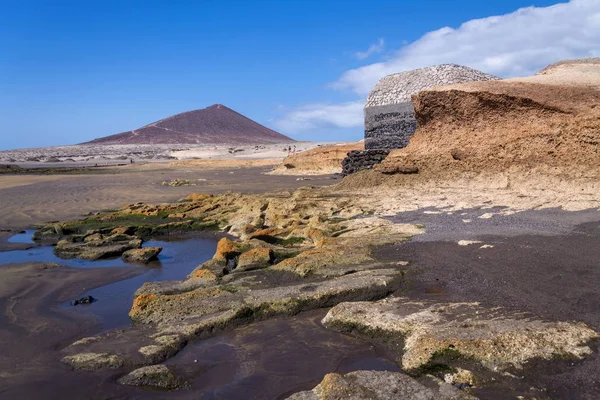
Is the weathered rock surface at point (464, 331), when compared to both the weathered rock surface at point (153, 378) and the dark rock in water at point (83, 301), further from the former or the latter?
the dark rock in water at point (83, 301)

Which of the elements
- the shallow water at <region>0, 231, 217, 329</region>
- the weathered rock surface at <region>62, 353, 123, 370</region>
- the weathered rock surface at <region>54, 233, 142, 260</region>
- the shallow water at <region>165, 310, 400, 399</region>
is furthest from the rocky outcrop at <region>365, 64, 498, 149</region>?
the weathered rock surface at <region>62, 353, 123, 370</region>

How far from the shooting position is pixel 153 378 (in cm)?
350

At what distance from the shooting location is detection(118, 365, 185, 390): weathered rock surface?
346 cm

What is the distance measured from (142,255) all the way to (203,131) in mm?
75760

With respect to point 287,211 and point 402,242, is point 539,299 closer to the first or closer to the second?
point 402,242

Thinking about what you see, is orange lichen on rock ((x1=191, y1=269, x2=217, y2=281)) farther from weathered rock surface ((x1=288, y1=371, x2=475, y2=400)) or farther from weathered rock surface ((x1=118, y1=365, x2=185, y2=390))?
weathered rock surface ((x1=288, y1=371, x2=475, y2=400))

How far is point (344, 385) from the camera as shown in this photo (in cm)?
295

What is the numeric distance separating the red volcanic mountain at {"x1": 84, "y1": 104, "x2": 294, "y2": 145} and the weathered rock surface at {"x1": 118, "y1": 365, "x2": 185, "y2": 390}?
68.7 m

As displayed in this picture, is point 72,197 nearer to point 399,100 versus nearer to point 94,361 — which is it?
point 399,100

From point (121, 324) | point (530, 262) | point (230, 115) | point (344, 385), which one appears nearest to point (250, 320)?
point (121, 324)

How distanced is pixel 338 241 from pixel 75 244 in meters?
4.88

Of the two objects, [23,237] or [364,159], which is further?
[364,159]

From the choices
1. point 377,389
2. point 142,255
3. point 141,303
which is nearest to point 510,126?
point 142,255

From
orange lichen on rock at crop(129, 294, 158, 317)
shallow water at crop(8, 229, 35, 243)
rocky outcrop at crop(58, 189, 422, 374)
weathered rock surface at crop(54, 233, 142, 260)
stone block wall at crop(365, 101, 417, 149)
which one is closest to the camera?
rocky outcrop at crop(58, 189, 422, 374)
